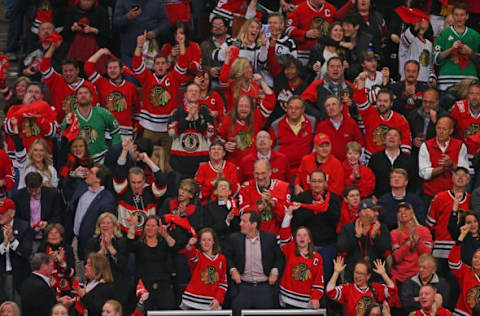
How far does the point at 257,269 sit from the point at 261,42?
3.75 meters

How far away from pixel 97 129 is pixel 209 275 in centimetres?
266

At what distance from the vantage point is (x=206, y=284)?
621 inches

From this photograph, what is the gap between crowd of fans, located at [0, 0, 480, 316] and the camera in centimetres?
1582

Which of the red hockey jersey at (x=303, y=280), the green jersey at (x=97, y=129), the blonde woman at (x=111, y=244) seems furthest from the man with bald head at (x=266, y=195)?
the green jersey at (x=97, y=129)

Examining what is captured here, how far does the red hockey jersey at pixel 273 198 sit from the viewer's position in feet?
53.9

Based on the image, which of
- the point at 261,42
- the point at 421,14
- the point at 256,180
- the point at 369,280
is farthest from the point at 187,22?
Answer: the point at 369,280

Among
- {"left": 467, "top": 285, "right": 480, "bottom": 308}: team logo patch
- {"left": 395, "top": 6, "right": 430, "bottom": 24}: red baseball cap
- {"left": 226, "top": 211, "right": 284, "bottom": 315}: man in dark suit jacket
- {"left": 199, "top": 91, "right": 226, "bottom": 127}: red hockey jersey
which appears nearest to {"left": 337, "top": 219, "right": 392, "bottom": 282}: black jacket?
{"left": 226, "top": 211, "right": 284, "bottom": 315}: man in dark suit jacket

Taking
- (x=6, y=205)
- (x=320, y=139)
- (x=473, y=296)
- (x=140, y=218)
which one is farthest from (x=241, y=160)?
(x=473, y=296)

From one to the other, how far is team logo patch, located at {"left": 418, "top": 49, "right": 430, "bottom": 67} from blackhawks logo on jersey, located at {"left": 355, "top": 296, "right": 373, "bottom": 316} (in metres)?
4.90

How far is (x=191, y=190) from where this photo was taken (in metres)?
16.2

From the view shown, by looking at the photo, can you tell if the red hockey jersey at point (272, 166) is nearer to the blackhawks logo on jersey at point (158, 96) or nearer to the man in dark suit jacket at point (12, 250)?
the blackhawks logo on jersey at point (158, 96)

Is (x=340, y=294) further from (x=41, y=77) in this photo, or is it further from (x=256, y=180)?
(x=41, y=77)

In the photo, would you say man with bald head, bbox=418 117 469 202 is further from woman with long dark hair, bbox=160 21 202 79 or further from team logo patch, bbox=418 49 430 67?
woman with long dark hair, bbox=160 21 202 79

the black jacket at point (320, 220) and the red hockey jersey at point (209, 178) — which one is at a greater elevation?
the red hockey jersey at point (209, 178)
